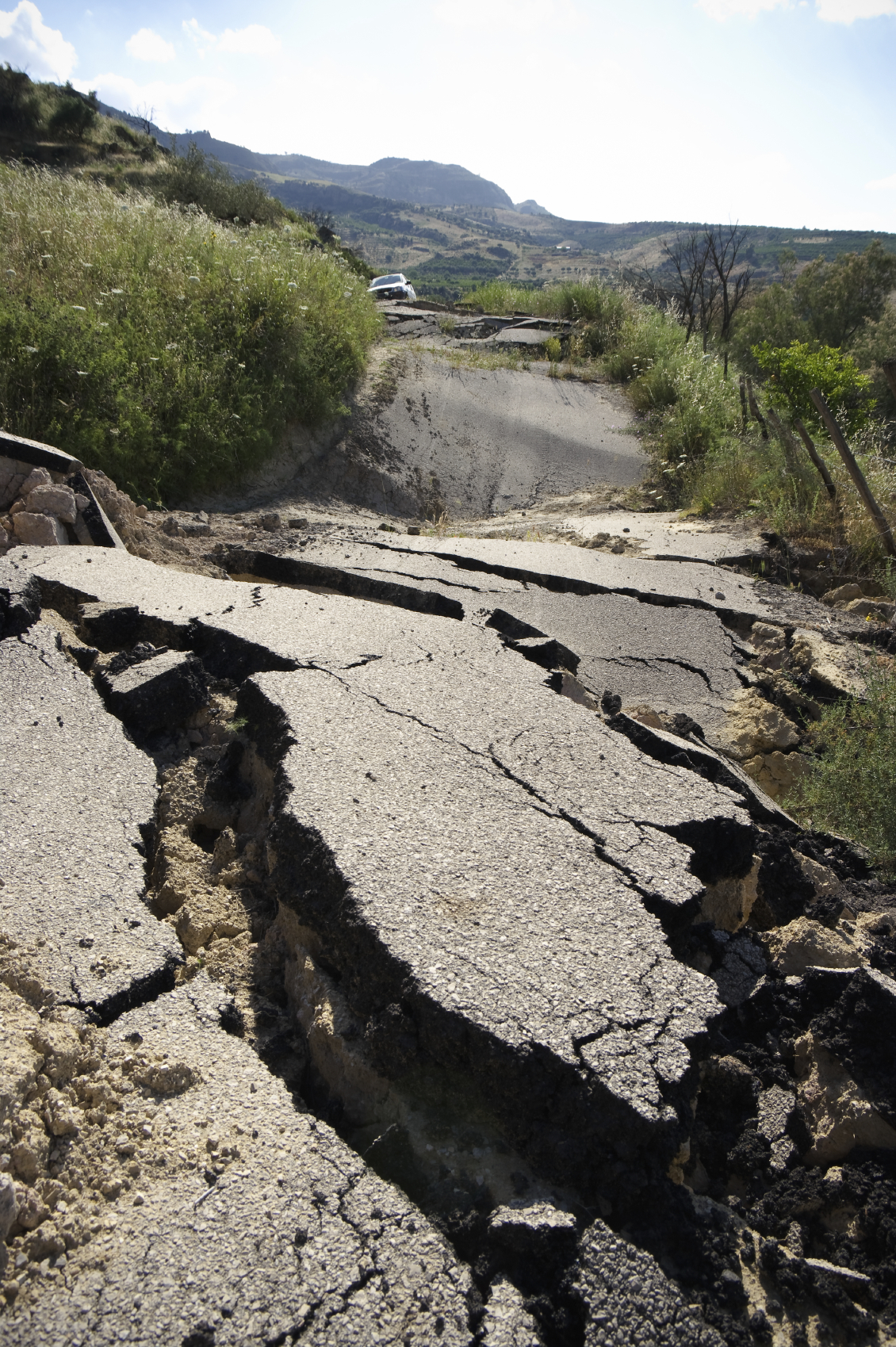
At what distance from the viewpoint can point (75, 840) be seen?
2490 millimetres

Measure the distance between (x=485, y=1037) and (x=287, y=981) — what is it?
0.76 m

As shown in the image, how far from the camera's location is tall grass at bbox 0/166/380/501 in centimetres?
685

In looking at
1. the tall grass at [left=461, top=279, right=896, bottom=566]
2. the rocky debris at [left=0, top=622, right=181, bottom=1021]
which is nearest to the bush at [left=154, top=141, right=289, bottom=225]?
the tall grass at [left=461, top=279, right=896, bottom=566]

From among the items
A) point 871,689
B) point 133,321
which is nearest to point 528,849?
point 871,689

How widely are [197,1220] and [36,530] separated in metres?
4.56

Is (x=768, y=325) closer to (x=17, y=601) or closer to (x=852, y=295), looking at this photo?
(x=852, y=295)

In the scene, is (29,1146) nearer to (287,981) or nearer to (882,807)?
(287,981)

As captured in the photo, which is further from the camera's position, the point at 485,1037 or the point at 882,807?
the point at 882,807

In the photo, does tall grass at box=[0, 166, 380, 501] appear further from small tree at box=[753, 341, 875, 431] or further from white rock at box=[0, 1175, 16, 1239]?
white rock at box=[0, 1175, 16, 1239]

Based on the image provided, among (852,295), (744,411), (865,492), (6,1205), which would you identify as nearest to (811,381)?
(865,492)

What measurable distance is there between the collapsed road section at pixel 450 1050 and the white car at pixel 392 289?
2299cm

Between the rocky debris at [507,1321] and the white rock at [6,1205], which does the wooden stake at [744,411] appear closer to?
the rocky debris at [507,1321]

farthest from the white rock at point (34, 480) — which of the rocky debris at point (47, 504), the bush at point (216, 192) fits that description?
the bush at point (216, 192)

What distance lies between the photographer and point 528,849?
8.15 ft
